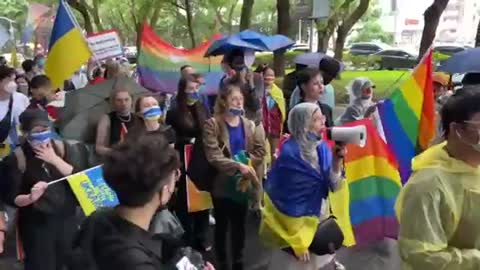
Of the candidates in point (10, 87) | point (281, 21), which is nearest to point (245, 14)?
point (281, 21)

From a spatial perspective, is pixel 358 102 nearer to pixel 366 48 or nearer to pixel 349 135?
pixel 349 135

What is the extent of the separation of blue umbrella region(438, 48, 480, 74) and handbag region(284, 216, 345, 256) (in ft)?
11.1

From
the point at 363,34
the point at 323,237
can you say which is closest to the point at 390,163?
the point at 323,237

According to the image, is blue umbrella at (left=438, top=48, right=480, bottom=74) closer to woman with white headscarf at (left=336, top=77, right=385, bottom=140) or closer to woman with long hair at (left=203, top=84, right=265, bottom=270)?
woman with white headscarf at (left=336, top=77, right=385, bottom=140)

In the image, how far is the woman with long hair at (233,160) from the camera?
18.1 feet

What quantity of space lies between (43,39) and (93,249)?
72.0 ft

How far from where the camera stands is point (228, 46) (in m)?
9.10

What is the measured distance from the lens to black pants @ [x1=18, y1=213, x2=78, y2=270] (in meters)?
4.71

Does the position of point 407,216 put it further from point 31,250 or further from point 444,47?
point 444,47

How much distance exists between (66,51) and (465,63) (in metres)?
4.11

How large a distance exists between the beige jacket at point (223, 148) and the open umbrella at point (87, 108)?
3.05 feet

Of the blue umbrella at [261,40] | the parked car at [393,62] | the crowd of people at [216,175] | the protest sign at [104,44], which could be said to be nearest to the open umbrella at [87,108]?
the crowd of people at [216,175]

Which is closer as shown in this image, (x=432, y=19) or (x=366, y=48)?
(x=432, y=19)

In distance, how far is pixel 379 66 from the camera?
33.1 m
